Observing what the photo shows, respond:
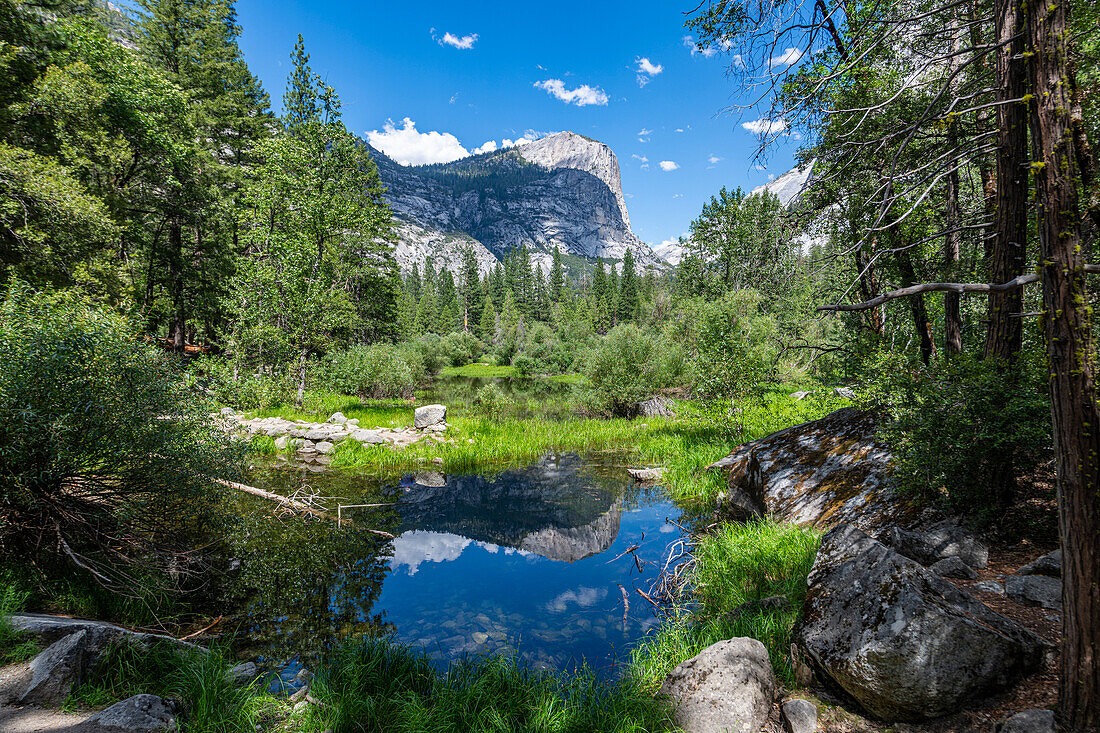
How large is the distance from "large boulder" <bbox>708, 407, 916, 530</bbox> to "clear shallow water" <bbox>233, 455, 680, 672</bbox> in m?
2.06

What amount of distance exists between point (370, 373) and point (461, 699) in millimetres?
20108

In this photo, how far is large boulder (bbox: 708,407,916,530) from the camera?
5.64 meters

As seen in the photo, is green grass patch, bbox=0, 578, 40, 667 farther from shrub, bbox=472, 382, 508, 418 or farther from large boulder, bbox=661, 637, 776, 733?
shrub, bbox=472, 382, 508, 418

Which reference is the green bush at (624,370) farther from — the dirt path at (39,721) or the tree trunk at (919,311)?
the dirt path at (39,721)

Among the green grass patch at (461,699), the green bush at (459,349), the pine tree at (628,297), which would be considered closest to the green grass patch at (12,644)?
the green grass patch at (461,699)

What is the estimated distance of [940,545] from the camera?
4258 mm

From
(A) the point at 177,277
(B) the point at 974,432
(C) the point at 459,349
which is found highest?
(A) the point at 177,277

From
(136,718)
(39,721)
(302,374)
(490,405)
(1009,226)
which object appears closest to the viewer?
(39,721)

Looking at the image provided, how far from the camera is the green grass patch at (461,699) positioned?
3707 millimetres

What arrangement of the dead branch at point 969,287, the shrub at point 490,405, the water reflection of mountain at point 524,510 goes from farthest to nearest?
the shrub at point 490,405, the water reflection of mountain at point 524,510, the dead branch at point 969,287

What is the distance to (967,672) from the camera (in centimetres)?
270

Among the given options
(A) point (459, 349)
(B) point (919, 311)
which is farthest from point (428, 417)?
(A) point (459, 349)

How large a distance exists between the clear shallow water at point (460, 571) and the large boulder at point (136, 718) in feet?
5.91

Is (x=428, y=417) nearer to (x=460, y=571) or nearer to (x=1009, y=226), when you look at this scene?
(x=460, y=571)
